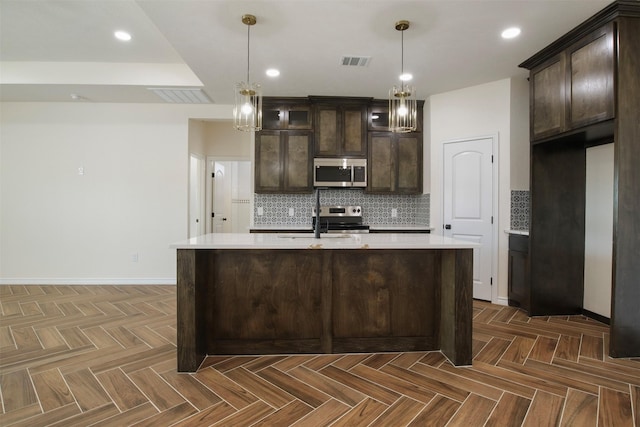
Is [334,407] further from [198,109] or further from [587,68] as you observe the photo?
[198,109]

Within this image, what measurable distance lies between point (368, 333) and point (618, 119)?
8.26 ft

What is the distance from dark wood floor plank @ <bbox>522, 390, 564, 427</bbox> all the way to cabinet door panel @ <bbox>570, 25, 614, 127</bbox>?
2.13 meters

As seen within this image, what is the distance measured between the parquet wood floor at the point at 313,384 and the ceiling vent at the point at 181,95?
2.88m

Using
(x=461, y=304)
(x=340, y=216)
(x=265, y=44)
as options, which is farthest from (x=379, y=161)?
(x=461, y=304)

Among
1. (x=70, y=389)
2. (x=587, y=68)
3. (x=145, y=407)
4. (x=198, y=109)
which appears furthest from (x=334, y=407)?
(x=198, y=109)

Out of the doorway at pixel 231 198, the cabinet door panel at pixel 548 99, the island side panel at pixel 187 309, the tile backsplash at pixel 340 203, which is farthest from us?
the doorway at pixel 231 198

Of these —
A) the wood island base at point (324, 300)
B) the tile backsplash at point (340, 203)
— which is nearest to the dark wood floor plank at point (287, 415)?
the wood island base at point (324, 300)

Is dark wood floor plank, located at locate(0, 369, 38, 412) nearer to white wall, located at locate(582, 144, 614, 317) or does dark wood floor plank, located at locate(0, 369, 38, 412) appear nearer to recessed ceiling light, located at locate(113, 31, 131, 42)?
recessed ceiling light, located at locate(113, 31, 131, 42)

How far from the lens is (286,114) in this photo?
15.2 ft

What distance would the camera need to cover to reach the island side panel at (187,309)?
7.39 feet

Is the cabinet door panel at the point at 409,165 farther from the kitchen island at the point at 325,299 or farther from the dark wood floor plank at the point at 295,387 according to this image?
the dark wood floor plank at the point at 295,387

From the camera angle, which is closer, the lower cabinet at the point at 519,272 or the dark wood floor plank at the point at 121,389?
the dark wood floor plank at the point at 121,389

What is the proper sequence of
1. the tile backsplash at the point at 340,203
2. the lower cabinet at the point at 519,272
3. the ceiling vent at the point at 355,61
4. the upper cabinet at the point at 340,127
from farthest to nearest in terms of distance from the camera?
the tile backsplash at the point at 340,203
the upper cabinet at the point at 340,127
the lower cabinet at the point at 519,272
the ceiling vent at the point at 355,61

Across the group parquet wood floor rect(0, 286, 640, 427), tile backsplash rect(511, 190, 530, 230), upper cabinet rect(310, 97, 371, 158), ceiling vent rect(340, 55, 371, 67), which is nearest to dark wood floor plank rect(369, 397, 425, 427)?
parquet wood floor rect(0, 286, 640, 427)
